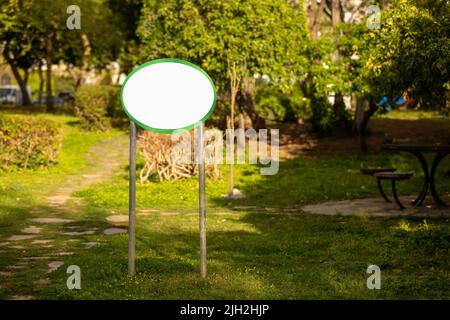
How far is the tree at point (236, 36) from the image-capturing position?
21750 millimetres

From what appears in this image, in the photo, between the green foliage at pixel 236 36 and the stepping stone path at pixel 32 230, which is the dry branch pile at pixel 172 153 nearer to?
the green foliage at pixel 236 36

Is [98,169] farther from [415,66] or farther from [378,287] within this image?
[378,287]

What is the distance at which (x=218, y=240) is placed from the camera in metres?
10.4

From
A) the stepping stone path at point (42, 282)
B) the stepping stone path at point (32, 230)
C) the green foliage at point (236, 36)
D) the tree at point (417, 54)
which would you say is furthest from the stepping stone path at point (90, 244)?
the green foliage at point (236, 36)

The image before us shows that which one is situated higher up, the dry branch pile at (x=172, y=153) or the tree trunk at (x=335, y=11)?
the tree trunk at (x=335, y=11)

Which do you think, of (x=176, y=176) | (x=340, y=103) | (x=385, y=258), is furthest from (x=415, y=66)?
(x=340, y=103)

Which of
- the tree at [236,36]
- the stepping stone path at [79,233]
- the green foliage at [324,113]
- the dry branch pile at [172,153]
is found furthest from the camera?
the green foliage at [324,113]

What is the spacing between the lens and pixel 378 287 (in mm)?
7359

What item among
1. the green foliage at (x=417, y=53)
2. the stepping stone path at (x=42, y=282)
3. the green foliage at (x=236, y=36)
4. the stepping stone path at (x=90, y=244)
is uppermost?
the green foliage at (x=236, y=36)

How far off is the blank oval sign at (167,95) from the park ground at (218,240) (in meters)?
1.56

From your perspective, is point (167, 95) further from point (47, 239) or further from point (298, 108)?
point (298, 108)

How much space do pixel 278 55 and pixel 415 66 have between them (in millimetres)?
9943

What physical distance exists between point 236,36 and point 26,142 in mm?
6949

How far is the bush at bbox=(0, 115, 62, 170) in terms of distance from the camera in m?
17.8
